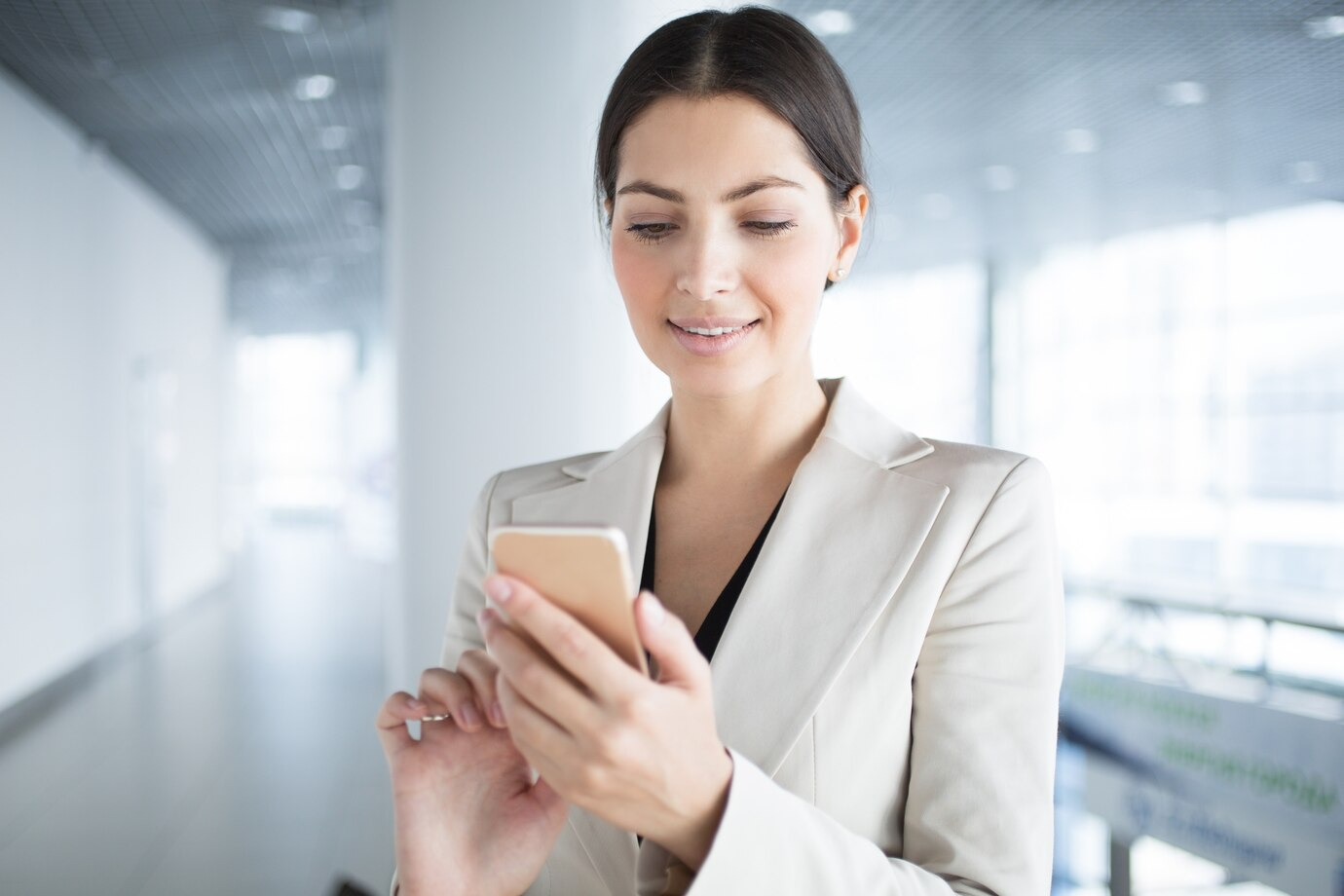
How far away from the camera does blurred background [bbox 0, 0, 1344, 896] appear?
3.39 m

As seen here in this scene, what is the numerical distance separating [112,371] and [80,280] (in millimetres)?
1063

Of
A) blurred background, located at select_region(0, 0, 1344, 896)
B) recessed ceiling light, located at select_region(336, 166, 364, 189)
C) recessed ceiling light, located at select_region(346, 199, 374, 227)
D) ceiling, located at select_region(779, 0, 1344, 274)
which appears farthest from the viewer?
recessed ceiling light, located at select_region(346, 199, 374, 227)

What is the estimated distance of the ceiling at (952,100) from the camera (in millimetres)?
6035

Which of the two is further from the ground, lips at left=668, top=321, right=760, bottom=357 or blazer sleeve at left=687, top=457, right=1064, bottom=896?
lips at left=668, top=321, right=760, bottom=357

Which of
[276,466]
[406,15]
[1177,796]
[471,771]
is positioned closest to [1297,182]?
[1177,796]

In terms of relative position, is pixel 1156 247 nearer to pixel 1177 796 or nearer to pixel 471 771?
pixel 1177 796

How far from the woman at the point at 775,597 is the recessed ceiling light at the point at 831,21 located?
16.9 feet

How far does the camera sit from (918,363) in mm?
14586

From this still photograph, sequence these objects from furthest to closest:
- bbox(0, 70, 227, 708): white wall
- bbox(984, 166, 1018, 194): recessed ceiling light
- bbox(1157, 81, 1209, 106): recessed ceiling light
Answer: bbox(984, 166, 1018, 194): recessed ceiling light → bbox(0, 70, 227, 708): white wall → bbox(1157, 81, 1209, 106): recessed ceiling light

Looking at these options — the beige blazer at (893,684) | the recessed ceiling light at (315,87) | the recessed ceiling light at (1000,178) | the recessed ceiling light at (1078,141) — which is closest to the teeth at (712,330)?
the beige blazer at (893,684)

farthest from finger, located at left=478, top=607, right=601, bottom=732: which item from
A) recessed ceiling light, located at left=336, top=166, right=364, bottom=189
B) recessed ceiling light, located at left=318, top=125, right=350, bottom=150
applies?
recessed ceiling light, located at left=336, top=166, right=364, bottom=189

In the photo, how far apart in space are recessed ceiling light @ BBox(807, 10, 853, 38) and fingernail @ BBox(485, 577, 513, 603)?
5.85 meters

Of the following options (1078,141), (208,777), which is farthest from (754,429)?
(1078,141)

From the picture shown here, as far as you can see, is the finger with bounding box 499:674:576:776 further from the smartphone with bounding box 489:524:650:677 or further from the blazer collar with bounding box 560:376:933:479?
the blazer collar with bounding box 560:376:933:479
